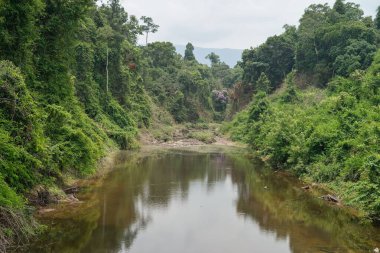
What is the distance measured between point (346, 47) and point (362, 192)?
3831 cm

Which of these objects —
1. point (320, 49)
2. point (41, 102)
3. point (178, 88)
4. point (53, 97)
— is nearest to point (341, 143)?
point (53, 97)

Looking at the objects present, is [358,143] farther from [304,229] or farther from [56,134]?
[56,134]

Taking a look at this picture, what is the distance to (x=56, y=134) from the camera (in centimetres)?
2512

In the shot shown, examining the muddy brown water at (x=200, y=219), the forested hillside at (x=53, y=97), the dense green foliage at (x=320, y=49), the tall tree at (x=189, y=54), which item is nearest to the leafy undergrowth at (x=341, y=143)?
the muddy brown water at (x=200, y=219)

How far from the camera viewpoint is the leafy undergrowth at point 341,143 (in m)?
22.6

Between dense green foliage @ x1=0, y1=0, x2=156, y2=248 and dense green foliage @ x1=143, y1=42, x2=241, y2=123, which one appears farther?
dense green foliage @ x1=143, y1=42, x2=241, y2=123

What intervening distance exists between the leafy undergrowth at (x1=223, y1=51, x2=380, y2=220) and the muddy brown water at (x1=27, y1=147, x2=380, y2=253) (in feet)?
5.34

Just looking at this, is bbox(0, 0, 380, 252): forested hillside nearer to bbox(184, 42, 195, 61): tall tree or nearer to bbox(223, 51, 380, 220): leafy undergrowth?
bbox(223, 51, 380, 220): leafy undergrowth

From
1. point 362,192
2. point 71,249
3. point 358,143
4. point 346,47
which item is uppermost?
point 346,47

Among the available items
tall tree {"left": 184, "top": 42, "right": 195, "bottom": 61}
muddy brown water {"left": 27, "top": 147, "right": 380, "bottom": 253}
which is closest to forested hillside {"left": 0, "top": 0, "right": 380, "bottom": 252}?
muddy brown water {"left": 27, "top": 147, "right": 380, "bottom": 253}

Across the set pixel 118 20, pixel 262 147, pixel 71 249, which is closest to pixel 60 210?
pixel 71 249

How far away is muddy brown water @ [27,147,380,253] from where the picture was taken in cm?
1844

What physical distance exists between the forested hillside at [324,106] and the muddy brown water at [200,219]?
7.20 ft

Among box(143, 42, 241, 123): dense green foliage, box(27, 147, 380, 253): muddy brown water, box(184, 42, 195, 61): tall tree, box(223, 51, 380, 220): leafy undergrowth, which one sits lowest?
box(27, 147, 380, 253): muddy brown water
